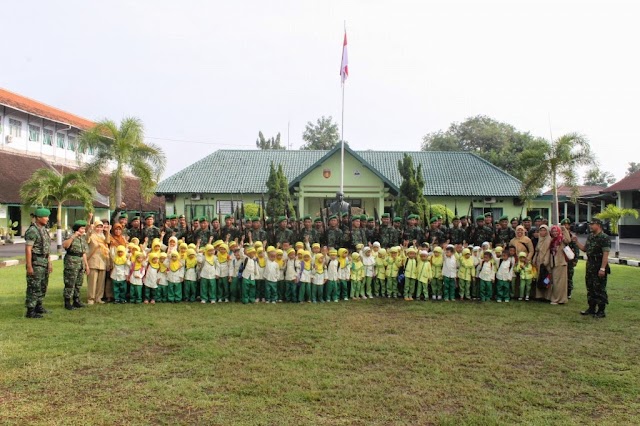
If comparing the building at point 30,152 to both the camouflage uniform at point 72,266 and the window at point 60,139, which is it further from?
the camouflage uniform at point 72,266

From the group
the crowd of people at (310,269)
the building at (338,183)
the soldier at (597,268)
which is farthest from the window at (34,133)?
the soldier at (597,268)

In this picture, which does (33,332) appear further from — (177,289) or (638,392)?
(638,392)

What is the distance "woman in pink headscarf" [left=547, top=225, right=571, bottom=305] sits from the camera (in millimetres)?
8906

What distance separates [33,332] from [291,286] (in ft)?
13.4

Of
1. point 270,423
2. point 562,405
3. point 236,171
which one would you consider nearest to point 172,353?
point 270,423

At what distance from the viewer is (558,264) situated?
29.3 feet

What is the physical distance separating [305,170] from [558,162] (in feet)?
39.8

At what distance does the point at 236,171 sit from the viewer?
2900 cm

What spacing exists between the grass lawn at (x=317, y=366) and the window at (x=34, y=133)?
2654 cm

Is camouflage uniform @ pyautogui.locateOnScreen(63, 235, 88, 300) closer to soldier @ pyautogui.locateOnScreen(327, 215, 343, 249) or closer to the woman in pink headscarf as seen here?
soldier @ pyautogui.locateOnScreen(327, 215, 343, 249)

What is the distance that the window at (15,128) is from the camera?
28766 mm

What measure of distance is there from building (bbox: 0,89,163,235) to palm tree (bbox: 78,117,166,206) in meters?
4.70

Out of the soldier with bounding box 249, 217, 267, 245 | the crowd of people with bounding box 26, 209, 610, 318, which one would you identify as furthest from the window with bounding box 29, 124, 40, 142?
the soldier with bounding box 249, 217, 267, 245

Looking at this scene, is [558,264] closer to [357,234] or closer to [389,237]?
[389,237]
